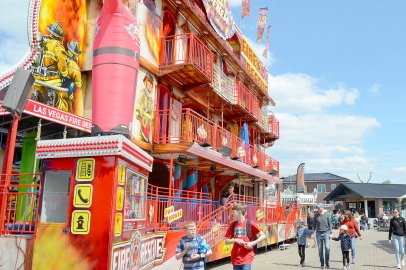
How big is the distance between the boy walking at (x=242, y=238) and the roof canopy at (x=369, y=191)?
46.2 metres

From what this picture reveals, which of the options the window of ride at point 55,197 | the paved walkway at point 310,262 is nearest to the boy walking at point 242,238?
the window of ride at point 55,197

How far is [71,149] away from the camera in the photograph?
21.2 ft

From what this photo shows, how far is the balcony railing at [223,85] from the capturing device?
17906mm

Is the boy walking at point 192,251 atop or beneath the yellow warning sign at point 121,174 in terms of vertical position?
beneath

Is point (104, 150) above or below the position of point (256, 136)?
below

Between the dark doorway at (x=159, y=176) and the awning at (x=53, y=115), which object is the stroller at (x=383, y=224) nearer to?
the dark doorway at (x=159, y=176)

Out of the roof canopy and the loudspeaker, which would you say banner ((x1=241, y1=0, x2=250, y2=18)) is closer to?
the loudspeaker

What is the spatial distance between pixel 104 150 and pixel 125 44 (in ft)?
13.1

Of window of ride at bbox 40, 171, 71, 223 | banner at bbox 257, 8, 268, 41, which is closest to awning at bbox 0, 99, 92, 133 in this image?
window of ride at bbox 40, 171, 71, 223

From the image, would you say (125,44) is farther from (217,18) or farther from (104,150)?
(217,18)

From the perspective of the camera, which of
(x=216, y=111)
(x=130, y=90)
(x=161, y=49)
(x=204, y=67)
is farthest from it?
(x=216, y=111)

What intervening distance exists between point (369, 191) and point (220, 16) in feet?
131

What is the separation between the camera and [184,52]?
48.8 feet

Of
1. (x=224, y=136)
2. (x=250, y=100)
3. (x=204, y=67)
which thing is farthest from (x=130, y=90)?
(x=250, y=100)
